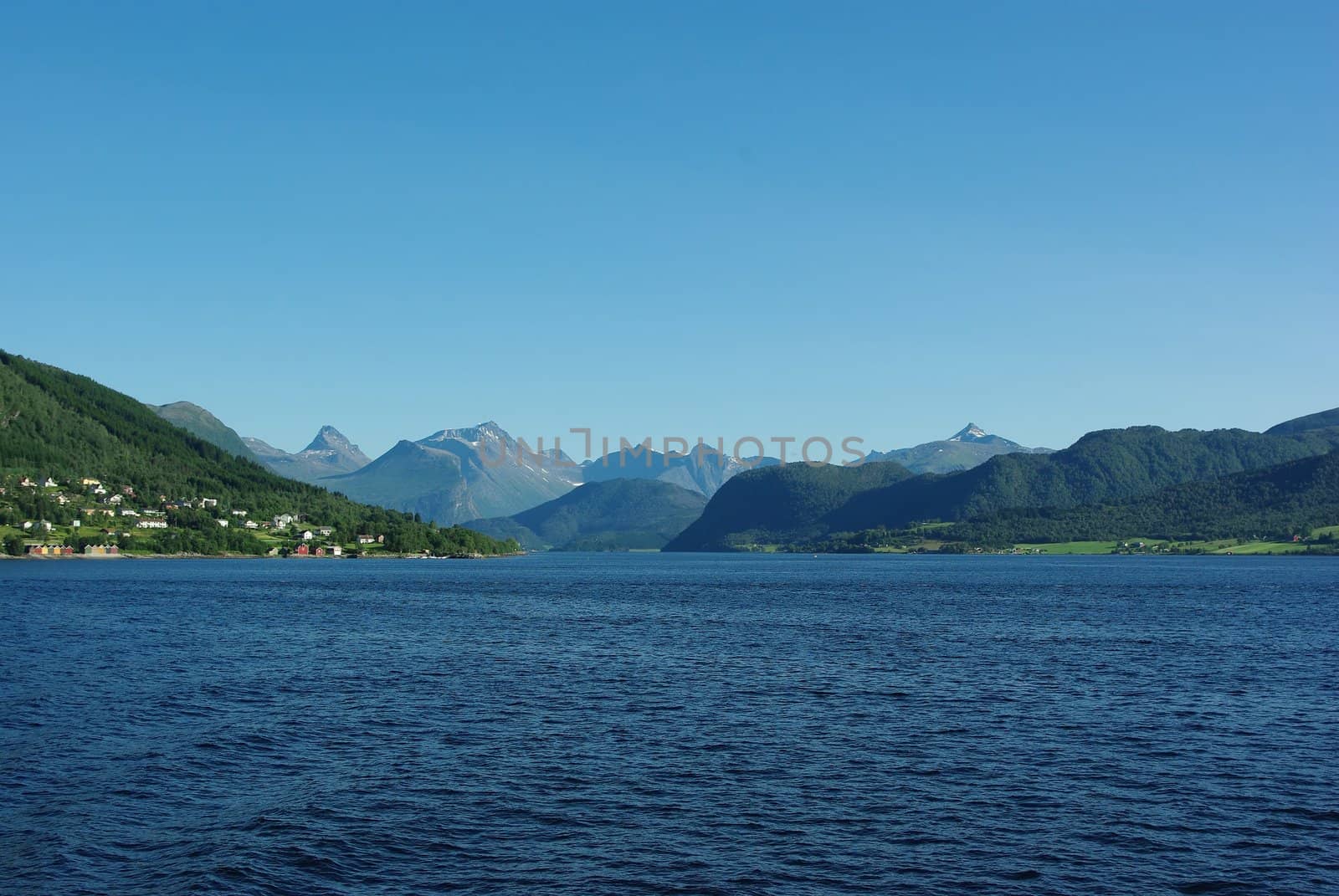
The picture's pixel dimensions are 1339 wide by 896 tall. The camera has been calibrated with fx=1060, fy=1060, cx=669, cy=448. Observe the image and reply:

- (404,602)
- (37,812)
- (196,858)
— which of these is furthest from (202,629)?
(196,858)

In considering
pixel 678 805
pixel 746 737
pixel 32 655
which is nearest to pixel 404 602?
pixel 32 655

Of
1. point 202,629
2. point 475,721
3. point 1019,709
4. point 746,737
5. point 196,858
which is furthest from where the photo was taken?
point 202,629

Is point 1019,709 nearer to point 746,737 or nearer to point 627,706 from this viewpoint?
point 746,737

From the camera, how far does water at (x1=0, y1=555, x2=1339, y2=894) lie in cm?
3125

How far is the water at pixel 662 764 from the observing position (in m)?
31.2

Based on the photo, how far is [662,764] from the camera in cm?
4378

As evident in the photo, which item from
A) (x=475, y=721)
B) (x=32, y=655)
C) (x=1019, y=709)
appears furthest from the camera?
(x=32, y=655)

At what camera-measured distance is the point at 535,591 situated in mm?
174250

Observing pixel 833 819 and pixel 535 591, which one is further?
pixel 535 591

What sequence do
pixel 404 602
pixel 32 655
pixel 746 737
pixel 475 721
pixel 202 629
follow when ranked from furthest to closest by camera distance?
pixel 404 602 → pixel 202 629 → pixel 32 655 → pixel 475 721 → pixel 746 737

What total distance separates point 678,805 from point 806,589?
149 metres

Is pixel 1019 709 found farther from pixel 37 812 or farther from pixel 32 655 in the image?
pixel 32 655

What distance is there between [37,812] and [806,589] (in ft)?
512

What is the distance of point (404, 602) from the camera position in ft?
458
